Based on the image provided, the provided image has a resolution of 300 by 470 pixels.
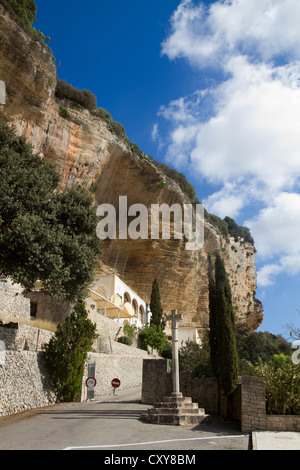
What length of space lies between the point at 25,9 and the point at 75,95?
6.92m

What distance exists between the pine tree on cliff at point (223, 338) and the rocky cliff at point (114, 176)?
7022 millimetres

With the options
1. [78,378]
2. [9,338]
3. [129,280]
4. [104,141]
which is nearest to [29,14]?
[104,141]

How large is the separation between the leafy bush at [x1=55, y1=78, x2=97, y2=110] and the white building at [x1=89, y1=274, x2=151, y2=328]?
15.6 m

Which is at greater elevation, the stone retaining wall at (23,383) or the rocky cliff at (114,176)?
the rocky cliff at (114,176)

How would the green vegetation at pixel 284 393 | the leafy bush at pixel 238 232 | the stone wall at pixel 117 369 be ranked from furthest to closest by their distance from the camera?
the leafy bush at pixel 238 232 → the stone wall at pixel 117 369 → the green vegetation at pixel 284 393

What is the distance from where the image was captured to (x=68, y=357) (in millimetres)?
14359

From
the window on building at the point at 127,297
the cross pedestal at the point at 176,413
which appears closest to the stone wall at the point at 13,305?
the cross pedestal at the point at 176,413

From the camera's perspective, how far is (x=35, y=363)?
13492 mm

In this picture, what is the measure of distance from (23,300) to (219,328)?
11.2m

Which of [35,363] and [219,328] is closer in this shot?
[219,328]

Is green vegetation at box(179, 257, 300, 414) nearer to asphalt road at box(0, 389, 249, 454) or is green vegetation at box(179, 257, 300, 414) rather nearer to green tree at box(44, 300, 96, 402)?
asphalt road at box(0, 389, 249, 454)

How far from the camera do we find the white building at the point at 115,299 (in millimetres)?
30078

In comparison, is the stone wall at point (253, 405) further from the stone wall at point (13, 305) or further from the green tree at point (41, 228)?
the stone wall at point (13, 305)
